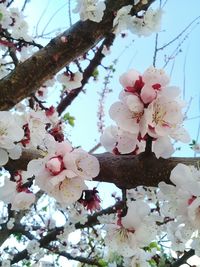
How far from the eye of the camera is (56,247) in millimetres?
4344

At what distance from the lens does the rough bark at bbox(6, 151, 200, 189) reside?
3.73 ft

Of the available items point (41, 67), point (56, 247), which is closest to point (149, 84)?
point (41, 67)

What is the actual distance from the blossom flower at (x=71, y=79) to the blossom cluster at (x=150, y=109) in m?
1.72

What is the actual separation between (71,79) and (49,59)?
23.9 inches

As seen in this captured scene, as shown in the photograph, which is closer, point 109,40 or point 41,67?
point 41,67

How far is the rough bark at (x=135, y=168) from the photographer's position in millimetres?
1136

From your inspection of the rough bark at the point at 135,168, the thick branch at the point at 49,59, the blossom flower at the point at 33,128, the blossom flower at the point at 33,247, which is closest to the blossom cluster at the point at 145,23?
the thick branch at the point at 49,59

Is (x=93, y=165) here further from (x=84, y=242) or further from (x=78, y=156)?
(x=84, y=242)

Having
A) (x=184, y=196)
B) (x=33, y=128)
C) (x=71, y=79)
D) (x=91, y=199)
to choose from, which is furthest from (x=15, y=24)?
(x=184, y=196)

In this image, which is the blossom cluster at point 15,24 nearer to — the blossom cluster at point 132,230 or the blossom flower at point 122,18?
the blossom flower at point 122,18

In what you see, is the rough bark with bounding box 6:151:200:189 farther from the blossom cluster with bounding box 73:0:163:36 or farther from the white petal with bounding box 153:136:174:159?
the blossom cluster with bounding box 73:0:163:36

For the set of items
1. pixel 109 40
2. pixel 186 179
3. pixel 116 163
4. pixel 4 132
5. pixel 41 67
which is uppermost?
pixel 109 40

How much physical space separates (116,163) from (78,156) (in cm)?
15

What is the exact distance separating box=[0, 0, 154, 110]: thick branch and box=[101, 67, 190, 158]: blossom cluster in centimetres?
116
